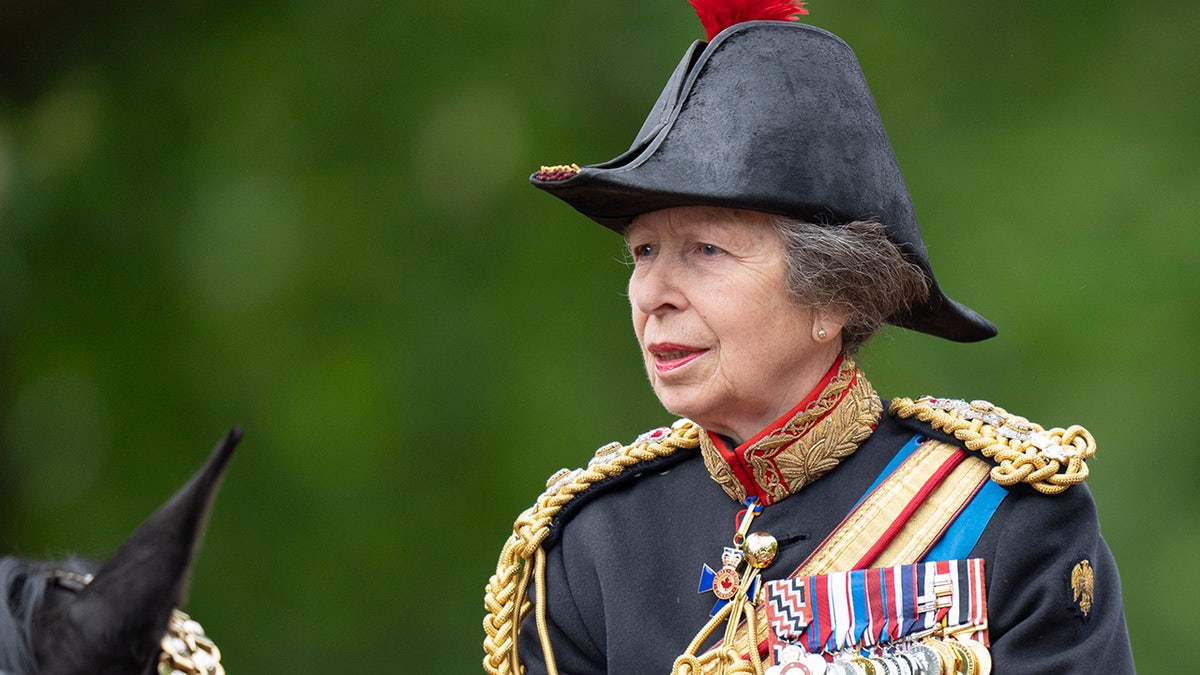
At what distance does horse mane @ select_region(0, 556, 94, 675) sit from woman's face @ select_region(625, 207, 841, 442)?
131 centimetres

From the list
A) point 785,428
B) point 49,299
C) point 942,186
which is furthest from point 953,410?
point 49,299

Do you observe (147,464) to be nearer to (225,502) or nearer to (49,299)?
(225,502)

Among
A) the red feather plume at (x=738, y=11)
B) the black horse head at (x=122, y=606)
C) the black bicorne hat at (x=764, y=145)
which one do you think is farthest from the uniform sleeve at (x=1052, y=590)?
the black horse head at (x=122, y=606)

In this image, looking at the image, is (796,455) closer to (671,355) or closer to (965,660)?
(671,355)

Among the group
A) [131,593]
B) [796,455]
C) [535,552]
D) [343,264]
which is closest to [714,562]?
[796,455]

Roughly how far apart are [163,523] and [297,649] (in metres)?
4.45

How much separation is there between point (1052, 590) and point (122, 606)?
1621mm

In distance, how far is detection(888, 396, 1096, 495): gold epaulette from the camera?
287 centimetres

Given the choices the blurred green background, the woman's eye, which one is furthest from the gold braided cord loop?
the blurred green background

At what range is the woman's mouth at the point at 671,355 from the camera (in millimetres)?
3020

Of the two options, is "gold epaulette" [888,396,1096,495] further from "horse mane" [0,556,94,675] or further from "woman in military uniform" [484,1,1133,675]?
"horse mane" [0,556,94,675]

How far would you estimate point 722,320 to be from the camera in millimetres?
2977

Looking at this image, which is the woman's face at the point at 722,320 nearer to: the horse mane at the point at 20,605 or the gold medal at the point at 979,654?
the gold medal at the point at 979,654

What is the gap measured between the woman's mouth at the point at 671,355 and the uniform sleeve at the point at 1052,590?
0.62 m
